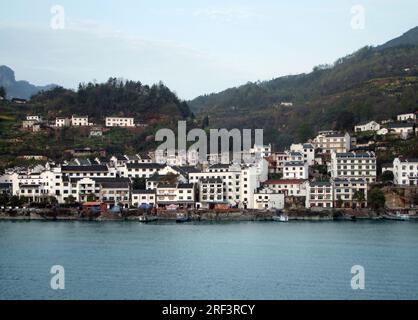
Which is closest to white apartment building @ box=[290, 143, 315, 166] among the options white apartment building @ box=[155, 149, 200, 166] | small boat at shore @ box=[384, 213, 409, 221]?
white apartment building @ box=[155, 149, 200, 166]

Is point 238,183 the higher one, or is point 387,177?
point 387,177

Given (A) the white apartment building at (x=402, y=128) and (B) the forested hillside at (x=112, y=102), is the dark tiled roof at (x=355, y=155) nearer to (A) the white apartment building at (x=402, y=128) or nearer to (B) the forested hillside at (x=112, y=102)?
(A) the white apartment building at (x=402, y=128)

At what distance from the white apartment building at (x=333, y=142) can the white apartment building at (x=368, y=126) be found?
1472 millimetres

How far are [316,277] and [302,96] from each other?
38.7 metres

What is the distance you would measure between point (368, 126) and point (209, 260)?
17.6m

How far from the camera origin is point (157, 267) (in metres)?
14.5

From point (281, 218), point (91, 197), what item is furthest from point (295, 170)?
point (91, 197)

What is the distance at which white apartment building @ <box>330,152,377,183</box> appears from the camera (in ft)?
86.8

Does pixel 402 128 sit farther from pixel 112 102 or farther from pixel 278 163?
pixel 112 102

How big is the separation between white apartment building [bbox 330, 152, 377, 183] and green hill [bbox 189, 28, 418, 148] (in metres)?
5.72

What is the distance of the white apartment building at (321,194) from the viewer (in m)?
25.1

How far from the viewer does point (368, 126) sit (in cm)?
3153

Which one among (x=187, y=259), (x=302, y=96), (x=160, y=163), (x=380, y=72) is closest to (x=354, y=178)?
(x=160, y=163)

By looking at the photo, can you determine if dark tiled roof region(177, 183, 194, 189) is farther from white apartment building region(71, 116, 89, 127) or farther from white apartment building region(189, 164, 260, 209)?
white apartment building region(71, 116, 89, 127)
